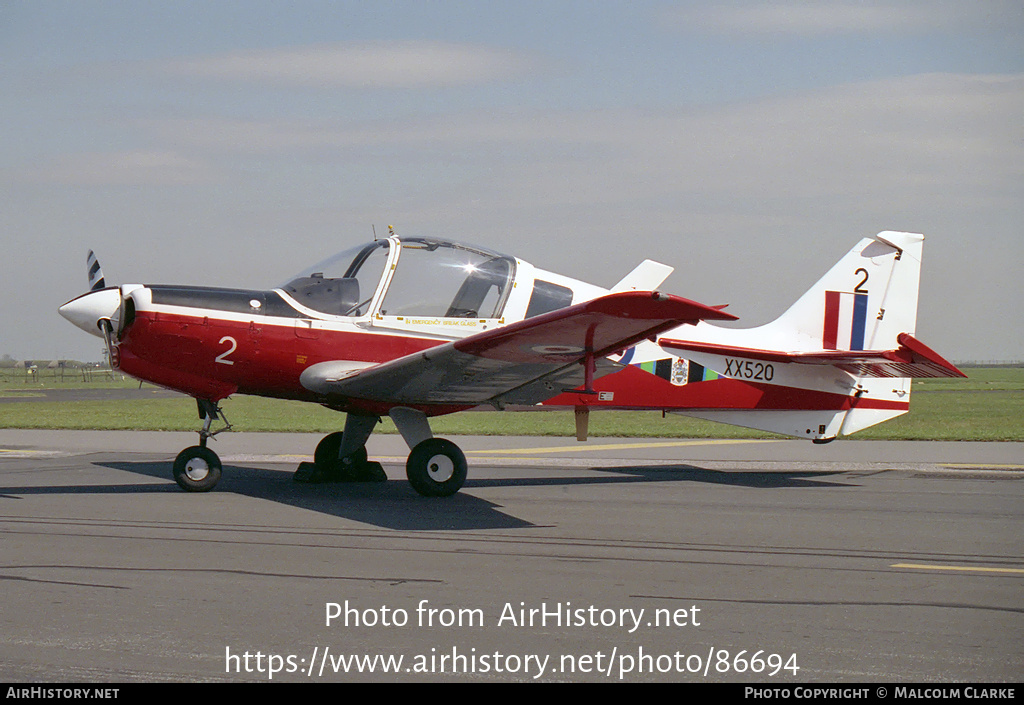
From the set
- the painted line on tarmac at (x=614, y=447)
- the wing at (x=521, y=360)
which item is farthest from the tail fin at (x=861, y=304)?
the painted line on tarmac at (x=614, y=447)

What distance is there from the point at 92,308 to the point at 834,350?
900 cm

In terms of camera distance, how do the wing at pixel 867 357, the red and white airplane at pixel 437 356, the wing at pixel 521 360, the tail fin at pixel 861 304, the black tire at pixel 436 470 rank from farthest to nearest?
the tail fin at pixel 861 304
the wing at pixel 867 357
the black tire at pixel 436 470
the red and white airplane at pixel 437 356
the wing at pixel 521 360

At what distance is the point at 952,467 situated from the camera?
13.1m

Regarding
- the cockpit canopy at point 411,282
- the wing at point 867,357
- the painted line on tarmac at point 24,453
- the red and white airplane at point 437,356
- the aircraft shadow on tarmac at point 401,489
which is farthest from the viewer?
the painted line on tarmac at point 24,453

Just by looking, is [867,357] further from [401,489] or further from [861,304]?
[401,489]

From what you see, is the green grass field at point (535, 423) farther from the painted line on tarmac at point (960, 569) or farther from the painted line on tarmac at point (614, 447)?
the painted line on tarmac at point (960, 569)

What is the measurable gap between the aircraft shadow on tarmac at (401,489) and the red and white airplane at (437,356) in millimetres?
456

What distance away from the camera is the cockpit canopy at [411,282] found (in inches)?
416

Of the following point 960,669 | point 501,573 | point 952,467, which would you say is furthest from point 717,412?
point 960,669

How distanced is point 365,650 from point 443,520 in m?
4.00

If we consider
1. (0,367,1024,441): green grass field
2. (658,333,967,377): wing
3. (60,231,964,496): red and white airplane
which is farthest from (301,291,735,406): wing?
(0,367,1024,441): green grass field

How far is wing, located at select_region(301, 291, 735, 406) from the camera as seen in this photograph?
7363mm

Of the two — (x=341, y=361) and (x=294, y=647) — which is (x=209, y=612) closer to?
(x=294, y=647)

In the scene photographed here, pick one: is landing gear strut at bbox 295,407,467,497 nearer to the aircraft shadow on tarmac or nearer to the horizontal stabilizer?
the aircraft shadow on tarmac
